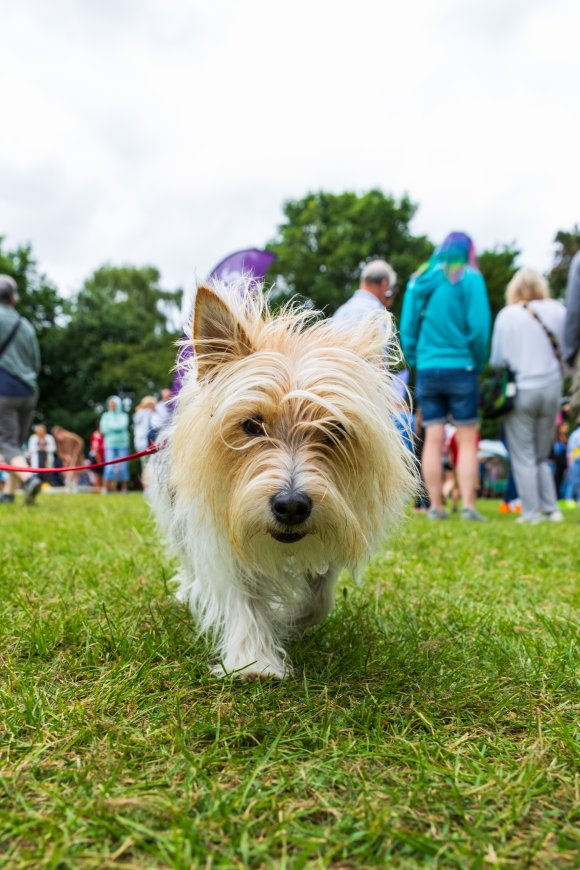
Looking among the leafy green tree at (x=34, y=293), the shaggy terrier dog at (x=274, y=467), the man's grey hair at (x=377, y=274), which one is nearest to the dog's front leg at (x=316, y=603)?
the shaggy terrier dog at (x=274, y=467)

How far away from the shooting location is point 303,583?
2.79 metres

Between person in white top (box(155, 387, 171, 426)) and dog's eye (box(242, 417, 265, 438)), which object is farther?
person in white top (box(155, 387, 171, 426))

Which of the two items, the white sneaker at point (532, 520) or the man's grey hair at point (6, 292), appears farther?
the man's grey hair at point (6, 292)

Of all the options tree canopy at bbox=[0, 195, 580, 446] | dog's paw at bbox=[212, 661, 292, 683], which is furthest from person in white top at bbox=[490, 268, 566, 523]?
tree canopy at bbox=[0, 195, 580, 446]

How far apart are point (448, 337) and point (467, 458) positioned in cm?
145

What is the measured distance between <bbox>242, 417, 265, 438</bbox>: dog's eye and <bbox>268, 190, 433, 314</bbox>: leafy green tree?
3074 centimetres

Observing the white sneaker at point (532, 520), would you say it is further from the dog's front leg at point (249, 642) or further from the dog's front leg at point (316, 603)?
the dog's front leg at point (249, 642)

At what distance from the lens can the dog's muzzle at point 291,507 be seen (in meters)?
2.28

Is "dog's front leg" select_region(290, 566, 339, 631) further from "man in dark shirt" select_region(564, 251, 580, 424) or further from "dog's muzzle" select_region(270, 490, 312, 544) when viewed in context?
"man in dark shirt" select_region(564, 251, 580, 424)

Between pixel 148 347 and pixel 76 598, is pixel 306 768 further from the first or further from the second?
pixel 148 347

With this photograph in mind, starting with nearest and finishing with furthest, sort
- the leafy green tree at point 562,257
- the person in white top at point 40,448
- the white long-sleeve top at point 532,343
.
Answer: the white long-sleeve top at point 532,343 < the person in white top at point 40,448 < the leafy green tree at point 562,257

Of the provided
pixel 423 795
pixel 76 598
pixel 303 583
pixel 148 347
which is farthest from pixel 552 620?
pixel 148 347

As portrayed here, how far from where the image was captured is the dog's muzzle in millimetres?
2283

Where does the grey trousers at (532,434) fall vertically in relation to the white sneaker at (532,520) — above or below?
above
